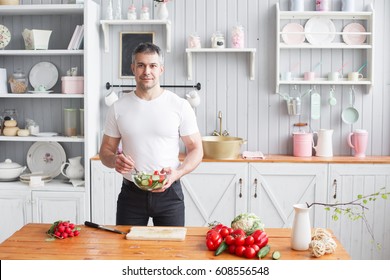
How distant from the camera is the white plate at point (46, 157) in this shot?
4.81 m

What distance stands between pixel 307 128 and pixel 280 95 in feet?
1.19

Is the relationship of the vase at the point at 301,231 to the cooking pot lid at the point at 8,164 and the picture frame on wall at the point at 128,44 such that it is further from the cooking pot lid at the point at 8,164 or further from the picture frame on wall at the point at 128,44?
the cooking pot lid at the point at 8,164

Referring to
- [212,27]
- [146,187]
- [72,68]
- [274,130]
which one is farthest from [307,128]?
[146,187]

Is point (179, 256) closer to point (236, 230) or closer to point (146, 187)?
point (236, 230)

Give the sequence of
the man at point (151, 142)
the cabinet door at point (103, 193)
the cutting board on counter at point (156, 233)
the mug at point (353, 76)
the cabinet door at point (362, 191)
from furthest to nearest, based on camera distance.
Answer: the mug at point (353, 76)
the cabinet door at point (103, 193)
the cabinet door at point (362, 191)
the man at point (151, 142)
the cutting board on counter at point (156, 233)

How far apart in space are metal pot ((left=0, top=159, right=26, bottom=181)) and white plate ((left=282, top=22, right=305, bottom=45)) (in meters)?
2.44

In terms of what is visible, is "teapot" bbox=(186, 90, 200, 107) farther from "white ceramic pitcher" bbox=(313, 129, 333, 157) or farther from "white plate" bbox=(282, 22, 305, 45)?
"white ceramic pitcher" bbox=(313, 129, 333, 157)

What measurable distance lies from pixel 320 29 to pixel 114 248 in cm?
295

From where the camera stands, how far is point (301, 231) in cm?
237

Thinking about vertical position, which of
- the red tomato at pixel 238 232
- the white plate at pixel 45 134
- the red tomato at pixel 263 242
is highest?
the white plate at pixel 45 134

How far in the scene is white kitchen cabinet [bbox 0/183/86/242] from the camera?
4434 mm

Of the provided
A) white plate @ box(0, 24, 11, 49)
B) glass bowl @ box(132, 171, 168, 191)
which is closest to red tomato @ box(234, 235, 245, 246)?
glass bowl @ box(132, 171, 168, 191)

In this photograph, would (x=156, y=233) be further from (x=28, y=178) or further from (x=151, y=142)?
(x=28, y=178)

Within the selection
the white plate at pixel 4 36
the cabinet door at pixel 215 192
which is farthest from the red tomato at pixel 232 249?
the white plate at pixel 4 36
